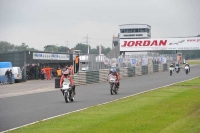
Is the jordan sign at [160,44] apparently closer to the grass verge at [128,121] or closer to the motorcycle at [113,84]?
the motorcycle at [113,84]

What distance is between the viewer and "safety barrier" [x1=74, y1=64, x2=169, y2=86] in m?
36.9

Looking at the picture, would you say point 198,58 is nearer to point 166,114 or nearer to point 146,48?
point 146,48

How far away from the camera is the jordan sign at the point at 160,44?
8331 centimetres

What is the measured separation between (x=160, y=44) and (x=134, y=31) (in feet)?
96.7

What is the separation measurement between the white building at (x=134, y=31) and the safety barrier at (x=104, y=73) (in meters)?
53.4

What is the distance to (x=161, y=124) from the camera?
40.0ft

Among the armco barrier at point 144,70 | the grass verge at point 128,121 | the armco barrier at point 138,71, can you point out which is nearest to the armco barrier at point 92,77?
the armco barrier at point 138,71

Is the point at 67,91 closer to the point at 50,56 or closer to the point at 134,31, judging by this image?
the point at 50,56

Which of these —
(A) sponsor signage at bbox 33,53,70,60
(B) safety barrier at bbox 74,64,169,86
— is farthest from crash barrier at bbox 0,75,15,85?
(B) safety barrier at bbox 74,64,169,86

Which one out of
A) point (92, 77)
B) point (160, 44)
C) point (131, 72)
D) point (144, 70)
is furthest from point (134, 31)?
point (92, 77)

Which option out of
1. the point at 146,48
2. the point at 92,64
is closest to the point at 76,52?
the point at 92,64

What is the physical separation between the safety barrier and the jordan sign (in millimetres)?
23933

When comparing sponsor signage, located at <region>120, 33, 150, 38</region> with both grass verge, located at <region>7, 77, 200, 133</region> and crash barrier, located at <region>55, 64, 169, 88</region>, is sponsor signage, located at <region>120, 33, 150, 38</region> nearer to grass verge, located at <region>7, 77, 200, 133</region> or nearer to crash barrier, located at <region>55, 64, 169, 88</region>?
crash barrier, located at <region>55, 64, 169, 88</region>

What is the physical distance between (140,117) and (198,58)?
110613 millimetres
